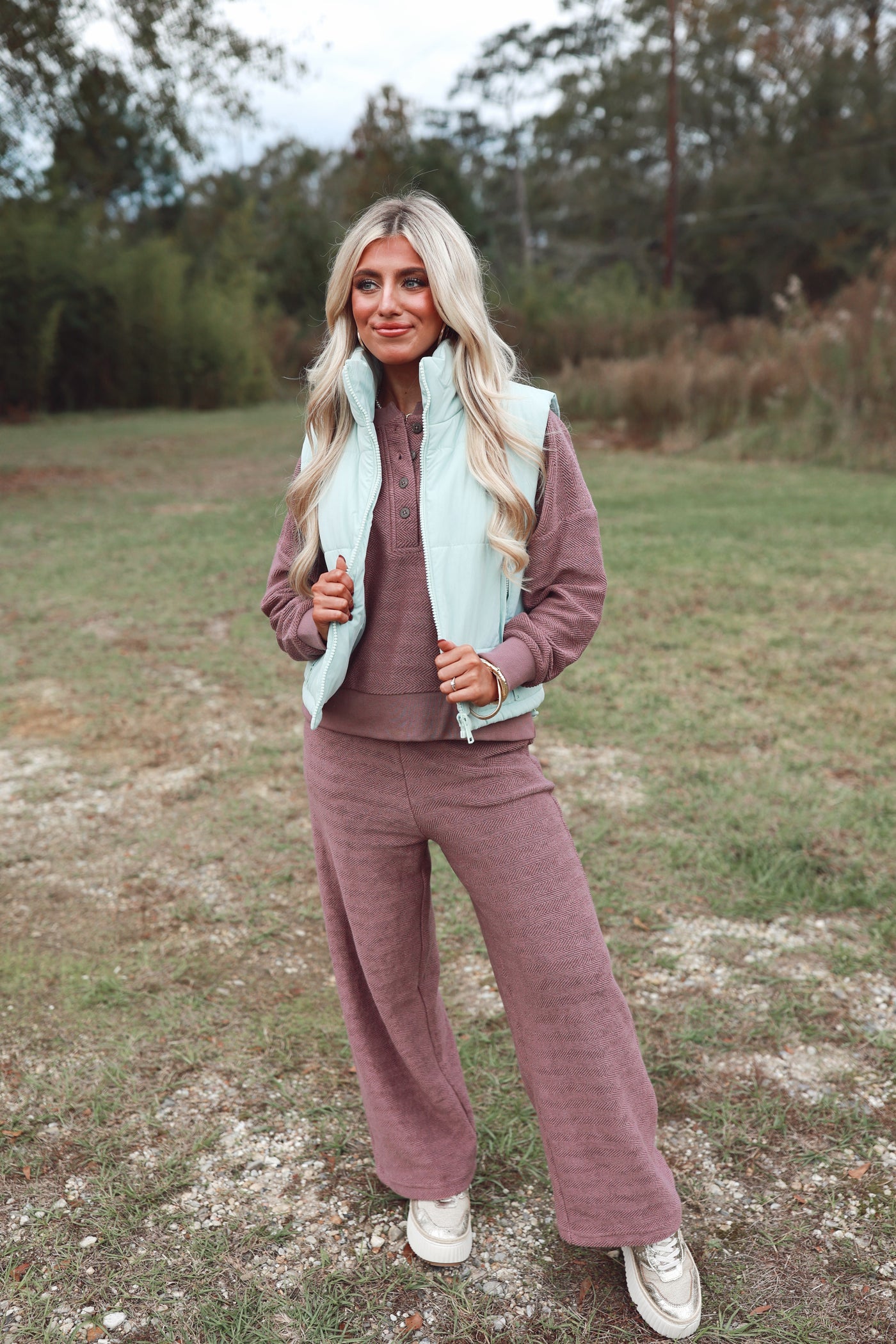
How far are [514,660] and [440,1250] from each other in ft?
3.50

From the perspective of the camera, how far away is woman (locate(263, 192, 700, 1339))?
162cm

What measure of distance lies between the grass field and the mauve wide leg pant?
0.26m

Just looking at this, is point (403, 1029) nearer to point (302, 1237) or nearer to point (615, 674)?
point (302, 1237)

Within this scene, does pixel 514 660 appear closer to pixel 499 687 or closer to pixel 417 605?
pixel 499 687

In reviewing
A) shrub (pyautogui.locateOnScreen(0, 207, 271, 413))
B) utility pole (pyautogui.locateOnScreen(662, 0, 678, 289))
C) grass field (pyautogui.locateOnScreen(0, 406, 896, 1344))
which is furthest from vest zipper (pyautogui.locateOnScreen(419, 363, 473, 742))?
utility pole (pyautogui.locateOnScreen(662, 0, 678, 289))

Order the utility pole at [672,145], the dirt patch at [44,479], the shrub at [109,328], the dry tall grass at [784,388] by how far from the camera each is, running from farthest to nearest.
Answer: the utility pole at [672,145] → the shrub at [109,328] → the dirt patch at [44,479] → the dry tall grass at [784,388]

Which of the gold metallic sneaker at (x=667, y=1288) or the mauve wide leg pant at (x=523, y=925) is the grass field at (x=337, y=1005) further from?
the mauve wide leg pant at (x=523, y=925)

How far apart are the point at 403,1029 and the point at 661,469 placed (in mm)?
9852

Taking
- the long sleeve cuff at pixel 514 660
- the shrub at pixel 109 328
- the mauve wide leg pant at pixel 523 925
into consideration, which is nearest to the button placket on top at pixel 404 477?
the long sleeve cuff at pixel 514 660

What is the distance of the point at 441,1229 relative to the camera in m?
1.92

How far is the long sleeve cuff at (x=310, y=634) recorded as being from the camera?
167 centimetres

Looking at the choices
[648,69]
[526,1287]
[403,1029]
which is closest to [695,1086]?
[526,1287]

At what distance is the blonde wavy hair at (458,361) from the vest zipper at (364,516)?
5 centimetres

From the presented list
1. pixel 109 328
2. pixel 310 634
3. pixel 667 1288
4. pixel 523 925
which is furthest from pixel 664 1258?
pixel 109 328
